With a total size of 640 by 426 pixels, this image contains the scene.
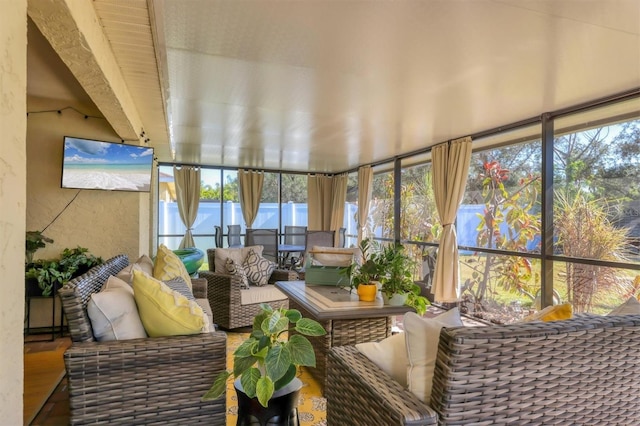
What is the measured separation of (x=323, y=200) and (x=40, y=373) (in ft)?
21.8

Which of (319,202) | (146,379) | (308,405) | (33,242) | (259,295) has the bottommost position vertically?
(308,405)

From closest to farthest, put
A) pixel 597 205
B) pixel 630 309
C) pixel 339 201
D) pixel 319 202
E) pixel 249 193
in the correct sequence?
pixel 630 309, pixel 597 205, pixel 249 193, pixel 339 201, pixel 319 202

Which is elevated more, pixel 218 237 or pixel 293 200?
pixel 293 200

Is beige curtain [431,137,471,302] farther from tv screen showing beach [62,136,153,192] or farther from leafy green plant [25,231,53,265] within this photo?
leafy green plant [25,231,53,265]

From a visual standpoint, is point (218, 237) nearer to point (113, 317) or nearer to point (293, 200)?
point (293, 200)

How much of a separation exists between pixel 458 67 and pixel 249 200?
604cm

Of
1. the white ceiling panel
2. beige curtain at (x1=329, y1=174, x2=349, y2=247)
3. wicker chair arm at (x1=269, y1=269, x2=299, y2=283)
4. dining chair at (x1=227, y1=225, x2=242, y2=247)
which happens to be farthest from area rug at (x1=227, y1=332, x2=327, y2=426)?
Answer: beige curtain at (x1=329, y1=174, x2=349, y2=247)

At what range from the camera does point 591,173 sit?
11.1 feet

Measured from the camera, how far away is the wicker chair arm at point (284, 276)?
4.11 m

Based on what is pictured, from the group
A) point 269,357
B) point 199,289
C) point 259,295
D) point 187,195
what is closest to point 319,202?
point 187,195

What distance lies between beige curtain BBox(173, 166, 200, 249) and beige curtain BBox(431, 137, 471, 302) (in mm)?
4949

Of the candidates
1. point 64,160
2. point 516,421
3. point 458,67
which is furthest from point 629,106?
point 64,160

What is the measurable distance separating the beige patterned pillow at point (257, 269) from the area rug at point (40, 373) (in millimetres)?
1777

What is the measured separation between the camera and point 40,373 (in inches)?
105
